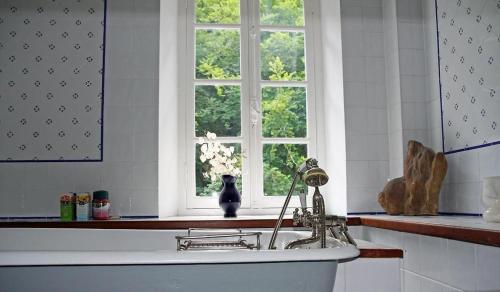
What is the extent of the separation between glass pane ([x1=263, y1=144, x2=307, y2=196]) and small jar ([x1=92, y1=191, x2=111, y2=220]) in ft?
3.22

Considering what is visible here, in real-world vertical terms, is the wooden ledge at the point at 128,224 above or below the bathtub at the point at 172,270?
above

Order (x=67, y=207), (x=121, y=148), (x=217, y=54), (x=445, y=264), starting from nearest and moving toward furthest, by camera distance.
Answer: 1. (x=445, y=264)
2. (x=67, y=207)
3. (x=121, y=148)
4. (x=217, y=54)

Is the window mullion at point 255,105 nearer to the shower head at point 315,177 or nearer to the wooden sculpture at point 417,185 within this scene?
the wooden sculpture at point 417,185

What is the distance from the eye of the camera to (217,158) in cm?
281

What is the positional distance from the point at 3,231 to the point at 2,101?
869 millimetres

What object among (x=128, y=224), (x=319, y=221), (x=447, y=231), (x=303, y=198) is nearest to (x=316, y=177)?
(x=319, y=221)

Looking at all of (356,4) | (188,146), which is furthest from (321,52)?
(188,146)

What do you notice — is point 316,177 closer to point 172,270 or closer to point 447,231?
point 447,231

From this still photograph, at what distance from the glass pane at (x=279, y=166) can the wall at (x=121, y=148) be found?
2.41 ft

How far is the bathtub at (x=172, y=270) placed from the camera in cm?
130

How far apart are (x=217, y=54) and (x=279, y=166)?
829 millimetres

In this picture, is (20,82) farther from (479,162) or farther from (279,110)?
(479,162)

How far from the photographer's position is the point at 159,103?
8.68 ft

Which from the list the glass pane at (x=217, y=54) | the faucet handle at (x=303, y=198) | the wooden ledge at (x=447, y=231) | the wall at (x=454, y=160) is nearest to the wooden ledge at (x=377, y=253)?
the wooden ledge at (x=447, y=231)
